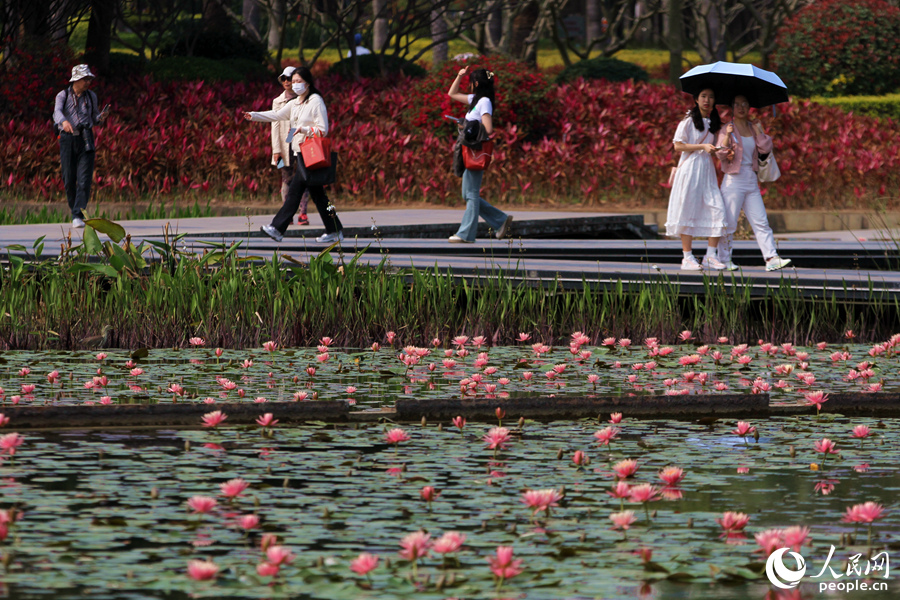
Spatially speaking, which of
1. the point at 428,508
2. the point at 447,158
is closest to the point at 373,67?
the point at 447,158

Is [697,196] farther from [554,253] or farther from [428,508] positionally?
[428,508]

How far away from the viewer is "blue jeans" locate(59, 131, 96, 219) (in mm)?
13789

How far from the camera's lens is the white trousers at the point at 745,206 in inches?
414

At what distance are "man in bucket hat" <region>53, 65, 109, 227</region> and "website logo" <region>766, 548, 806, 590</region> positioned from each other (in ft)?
35.9

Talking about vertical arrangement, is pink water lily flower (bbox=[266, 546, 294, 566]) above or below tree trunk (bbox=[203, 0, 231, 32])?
below

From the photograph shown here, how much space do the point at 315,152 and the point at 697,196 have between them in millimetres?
3462

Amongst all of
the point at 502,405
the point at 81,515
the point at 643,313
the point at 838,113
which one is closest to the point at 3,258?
the point at 643,313

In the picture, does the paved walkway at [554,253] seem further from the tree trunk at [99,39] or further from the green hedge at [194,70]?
the tree trunk at [99,39]

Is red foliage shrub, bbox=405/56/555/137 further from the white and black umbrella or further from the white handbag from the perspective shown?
the white handbag

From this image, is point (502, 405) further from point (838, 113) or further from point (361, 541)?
point (838, 113)

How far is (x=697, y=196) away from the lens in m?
10.4

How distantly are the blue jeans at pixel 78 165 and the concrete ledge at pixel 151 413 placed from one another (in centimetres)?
857

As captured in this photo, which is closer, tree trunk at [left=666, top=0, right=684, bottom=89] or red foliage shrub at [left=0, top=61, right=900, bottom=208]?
red foliage shrub at [left=0, top=61, right=900, bottom=208]

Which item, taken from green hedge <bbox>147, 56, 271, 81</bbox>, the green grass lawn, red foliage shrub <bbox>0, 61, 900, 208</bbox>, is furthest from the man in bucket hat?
the green grass lawn
